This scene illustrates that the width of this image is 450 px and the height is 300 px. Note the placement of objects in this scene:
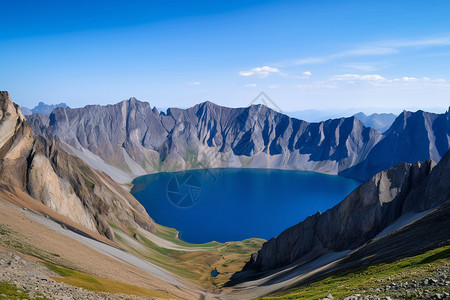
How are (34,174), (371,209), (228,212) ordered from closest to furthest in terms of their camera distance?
(371,209)
(34,174)
(228,212)

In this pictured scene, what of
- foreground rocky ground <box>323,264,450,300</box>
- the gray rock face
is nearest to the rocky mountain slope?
the gray rock face

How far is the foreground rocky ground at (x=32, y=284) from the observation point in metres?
21.2

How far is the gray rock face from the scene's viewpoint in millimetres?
59375

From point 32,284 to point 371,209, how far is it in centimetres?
6410

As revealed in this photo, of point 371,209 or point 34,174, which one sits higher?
point 371,209

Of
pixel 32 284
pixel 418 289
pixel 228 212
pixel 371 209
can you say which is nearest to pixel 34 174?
pixel 32 284

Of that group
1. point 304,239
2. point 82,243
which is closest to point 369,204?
point 304,239

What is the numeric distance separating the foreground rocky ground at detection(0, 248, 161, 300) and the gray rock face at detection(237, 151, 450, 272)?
5148cm

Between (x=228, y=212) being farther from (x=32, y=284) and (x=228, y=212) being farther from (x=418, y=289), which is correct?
(x=418, y=289)

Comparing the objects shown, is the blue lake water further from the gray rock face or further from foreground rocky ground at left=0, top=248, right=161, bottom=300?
foreground rocky ground at left=0, top=248, right=161, bottom=300

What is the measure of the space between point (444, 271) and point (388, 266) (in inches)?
427

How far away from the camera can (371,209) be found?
66.1 metres

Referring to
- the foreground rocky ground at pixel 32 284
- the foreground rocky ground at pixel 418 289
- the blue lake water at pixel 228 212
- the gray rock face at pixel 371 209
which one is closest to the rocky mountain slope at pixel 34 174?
the foreground rocky ground at pixel 32 284

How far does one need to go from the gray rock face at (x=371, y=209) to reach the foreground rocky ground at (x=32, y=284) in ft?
169
